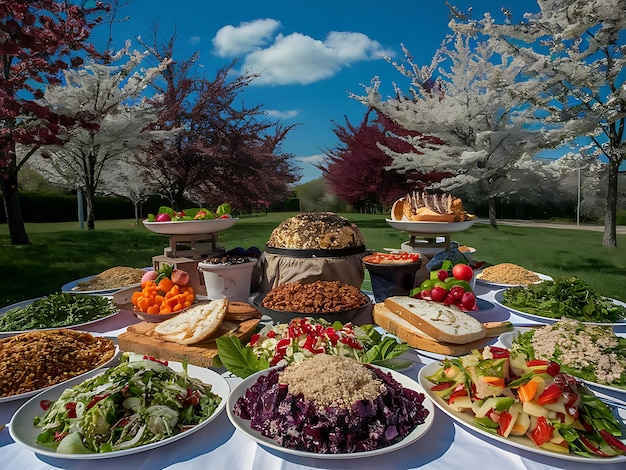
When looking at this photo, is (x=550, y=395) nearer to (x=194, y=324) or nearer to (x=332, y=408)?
(x=332, y=408)

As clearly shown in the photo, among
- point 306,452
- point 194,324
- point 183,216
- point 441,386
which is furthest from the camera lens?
point 183,216

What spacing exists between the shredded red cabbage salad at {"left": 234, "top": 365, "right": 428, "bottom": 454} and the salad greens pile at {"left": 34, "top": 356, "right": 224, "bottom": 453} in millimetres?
189

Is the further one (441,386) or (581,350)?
(581,350)

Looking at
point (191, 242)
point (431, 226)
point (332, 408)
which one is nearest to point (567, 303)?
point (431, 226)

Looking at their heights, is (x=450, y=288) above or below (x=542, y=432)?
above

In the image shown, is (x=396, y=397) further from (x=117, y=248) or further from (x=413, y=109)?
(x=413, y=109)

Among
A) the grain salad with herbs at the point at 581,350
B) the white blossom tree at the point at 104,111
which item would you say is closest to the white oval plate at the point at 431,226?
the grain salad with herbs at the point at 581,350

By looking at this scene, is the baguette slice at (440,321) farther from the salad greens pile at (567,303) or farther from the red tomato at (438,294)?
the salad greens pile at (567,303)

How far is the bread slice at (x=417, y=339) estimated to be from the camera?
1.91 m

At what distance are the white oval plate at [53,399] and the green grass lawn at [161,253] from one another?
4.46 m

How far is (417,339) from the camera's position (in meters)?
1.99

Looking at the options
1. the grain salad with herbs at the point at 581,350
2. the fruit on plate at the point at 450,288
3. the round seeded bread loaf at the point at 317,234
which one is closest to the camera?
the grain salad with herbs at the point at 581,350

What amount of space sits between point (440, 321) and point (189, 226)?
2.12m

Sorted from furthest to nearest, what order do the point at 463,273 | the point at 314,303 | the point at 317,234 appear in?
the point at 317,234 → the point at 463,273 → the point at 314,303
